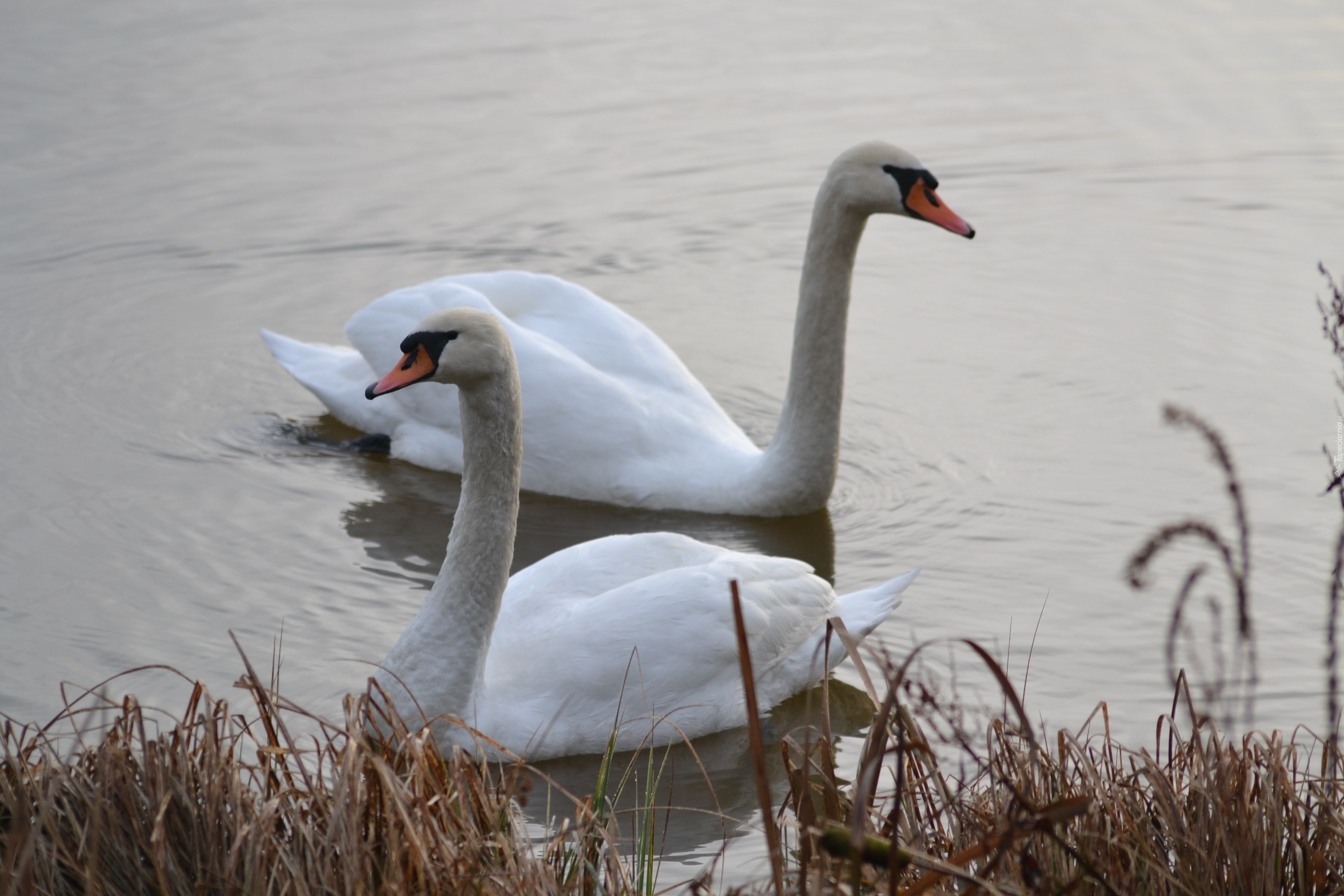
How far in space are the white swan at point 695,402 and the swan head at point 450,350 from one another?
1932 millimetres

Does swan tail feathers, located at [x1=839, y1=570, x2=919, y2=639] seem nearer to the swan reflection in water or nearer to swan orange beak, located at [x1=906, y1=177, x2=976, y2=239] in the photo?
the swan reflection in water

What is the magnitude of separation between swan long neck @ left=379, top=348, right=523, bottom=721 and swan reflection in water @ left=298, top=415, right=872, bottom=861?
41cm

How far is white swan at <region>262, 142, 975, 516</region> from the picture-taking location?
6.24 meters

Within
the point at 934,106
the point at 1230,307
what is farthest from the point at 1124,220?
the point at 934,106

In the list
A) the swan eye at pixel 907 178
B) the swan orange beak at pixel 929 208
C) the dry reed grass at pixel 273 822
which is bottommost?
the dry reed grass at pixel 273 822

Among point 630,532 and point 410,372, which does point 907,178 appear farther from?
point 410,372

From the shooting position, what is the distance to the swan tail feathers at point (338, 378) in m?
7.22

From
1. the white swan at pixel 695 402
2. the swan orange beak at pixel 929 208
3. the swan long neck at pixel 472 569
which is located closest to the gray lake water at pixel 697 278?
the white swan at pixel 695 402

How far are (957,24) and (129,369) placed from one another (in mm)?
8777

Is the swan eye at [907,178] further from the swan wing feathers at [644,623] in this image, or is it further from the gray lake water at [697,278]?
the swan wing feathers at [644,623]

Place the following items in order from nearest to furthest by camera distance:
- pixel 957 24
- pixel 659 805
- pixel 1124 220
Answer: pixel 659 805 → pixel 1124 220 → pixel 957 24

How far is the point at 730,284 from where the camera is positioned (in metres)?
9.16

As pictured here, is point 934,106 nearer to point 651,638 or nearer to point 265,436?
point 265,436

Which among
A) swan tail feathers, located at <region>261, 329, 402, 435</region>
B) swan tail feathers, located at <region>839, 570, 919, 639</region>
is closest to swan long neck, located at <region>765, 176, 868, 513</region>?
swan tail feathers, located at <region>839, 570, 919, 639</region>
